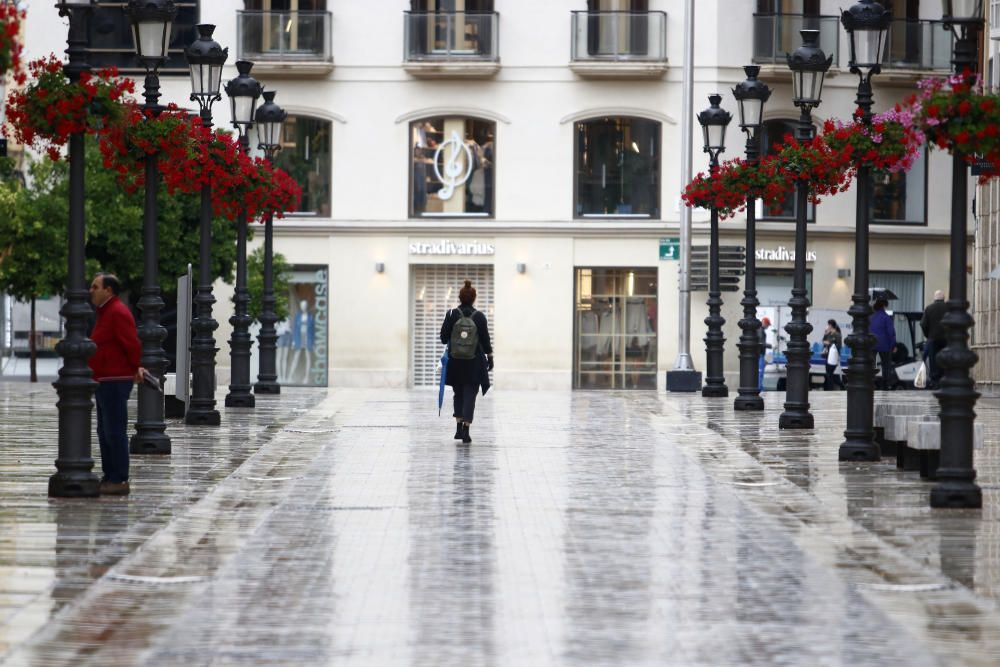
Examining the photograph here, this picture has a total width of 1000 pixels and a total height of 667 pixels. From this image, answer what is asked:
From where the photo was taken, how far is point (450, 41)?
4506 centimetres

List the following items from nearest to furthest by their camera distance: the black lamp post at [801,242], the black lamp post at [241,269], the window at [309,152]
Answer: the black lamp post at [801,242] < the black lamp post at [241,269] < the window at [309,152]

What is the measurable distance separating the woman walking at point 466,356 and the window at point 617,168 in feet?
82.5

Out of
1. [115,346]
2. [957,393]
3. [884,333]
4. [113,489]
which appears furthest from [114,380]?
[884,333]

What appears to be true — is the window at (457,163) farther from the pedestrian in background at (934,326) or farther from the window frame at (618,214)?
the pedestrian in background at (934,326)

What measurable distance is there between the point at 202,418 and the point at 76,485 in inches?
351

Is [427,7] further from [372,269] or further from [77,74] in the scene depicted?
[77,74]

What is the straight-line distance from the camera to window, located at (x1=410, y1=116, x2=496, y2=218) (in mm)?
45656

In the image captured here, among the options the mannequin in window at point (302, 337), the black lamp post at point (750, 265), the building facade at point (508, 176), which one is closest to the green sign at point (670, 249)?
the building facade at point (508, 176)

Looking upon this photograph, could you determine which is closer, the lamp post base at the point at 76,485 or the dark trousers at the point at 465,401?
the lamp post base at the point at 76,485

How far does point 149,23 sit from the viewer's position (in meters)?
18.3

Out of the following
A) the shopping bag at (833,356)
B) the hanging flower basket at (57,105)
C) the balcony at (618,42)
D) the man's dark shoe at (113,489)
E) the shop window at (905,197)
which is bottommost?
the man's dark shoe at (113,489)

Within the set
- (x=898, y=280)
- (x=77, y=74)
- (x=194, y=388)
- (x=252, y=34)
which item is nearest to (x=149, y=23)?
(x=77, y=74)

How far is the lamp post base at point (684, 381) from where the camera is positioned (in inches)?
1399

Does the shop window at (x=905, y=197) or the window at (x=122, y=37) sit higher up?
the window at (x=122, y=37)
